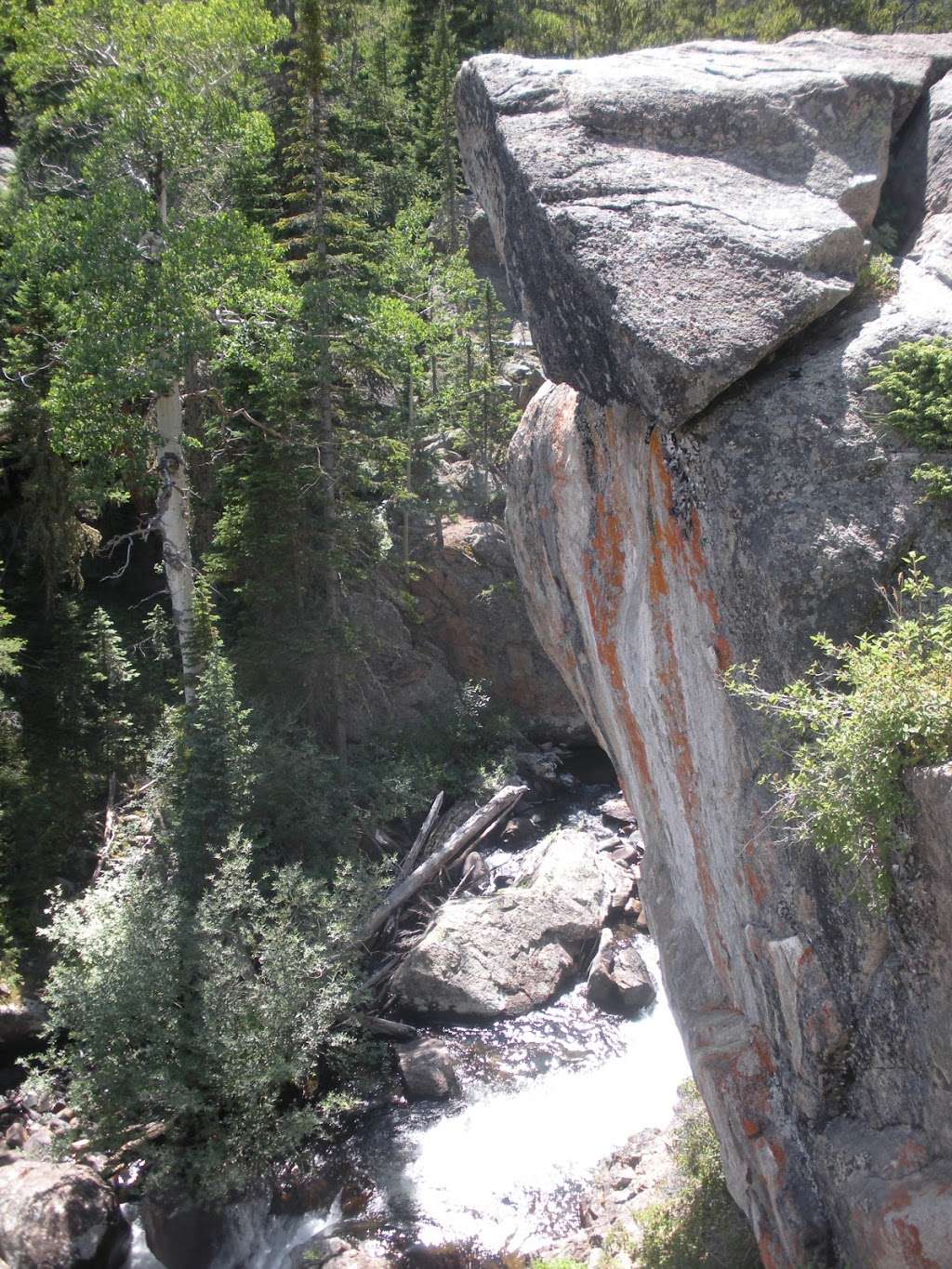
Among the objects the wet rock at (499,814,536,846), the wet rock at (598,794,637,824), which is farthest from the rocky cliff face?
the wet rock at (598,794,637,824)

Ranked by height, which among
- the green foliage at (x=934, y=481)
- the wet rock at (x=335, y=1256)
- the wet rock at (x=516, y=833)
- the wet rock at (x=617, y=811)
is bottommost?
the wet rock at (x=335, y=1256)

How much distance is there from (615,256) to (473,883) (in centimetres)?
1153

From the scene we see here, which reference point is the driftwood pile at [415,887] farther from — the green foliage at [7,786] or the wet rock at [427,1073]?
the green foliage at [7,786]

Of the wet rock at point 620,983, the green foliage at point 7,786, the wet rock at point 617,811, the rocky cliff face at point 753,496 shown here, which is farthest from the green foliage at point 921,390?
the wet rock at point 617,811

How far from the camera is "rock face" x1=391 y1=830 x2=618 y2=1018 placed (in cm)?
1383

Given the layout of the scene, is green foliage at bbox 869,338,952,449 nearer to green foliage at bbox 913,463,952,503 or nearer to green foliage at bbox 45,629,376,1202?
green foliage at bbox 913,463,952,503

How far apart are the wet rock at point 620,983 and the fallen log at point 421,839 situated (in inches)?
142

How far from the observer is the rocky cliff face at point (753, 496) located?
240 inches

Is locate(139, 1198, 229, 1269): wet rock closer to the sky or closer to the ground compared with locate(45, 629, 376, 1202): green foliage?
closer to the ground

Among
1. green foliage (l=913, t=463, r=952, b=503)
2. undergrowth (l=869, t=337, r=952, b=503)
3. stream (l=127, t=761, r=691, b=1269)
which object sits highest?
undergrowth (l=869, t=337, r=952, b=503)

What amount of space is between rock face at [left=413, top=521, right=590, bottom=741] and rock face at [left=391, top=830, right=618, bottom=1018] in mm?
6946

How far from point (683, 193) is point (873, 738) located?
5124 millimetres

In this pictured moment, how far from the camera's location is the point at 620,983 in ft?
45.4

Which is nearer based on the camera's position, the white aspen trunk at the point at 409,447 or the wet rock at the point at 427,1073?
the wet rock at the point at 427,1073
